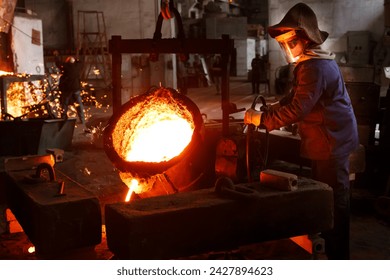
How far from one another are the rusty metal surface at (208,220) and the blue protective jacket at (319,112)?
781 millimetres

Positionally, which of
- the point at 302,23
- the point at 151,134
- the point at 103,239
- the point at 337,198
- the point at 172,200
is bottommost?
the point at 103,239

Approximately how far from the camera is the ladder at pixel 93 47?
17.2 metres

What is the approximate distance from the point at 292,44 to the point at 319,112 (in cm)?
53

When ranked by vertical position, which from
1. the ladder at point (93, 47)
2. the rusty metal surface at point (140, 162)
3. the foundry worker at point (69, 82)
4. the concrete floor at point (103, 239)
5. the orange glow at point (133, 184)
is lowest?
the concrete floor at point (103, 239)

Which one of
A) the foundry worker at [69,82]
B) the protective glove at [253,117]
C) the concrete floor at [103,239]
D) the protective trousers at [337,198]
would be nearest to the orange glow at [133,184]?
the concrete floor at [103,239]

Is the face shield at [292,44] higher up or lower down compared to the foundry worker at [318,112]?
higher up

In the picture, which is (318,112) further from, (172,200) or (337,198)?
(172,200)

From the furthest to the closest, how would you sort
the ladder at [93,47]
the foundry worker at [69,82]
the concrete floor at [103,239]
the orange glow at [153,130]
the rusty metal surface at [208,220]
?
the ladder at [93,47]
the foundry worker at [69,82]
the orange glow at [153,130]
the concrete floor at [103,239]
the rusty metal surface at [208,220]

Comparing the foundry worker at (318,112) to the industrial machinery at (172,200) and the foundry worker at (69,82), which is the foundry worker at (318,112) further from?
the foundry worker at (69,82)

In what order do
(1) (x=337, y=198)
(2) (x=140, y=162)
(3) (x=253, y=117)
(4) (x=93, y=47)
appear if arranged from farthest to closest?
1. (4) (x=93, y=47)
2. (1) (x=337, y=198)
3. (3) (x=253, y=117)
4. (2) (x=140, y=162)

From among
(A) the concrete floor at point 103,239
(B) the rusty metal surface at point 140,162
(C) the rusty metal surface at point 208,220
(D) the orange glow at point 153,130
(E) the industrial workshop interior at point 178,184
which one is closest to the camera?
(C) the rusty metal surface at point 208,220

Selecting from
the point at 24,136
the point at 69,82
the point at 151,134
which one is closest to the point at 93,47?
the point at 69,82

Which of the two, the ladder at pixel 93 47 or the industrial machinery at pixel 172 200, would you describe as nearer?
the industrial machinery at pixel 172 200

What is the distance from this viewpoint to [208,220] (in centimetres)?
255
